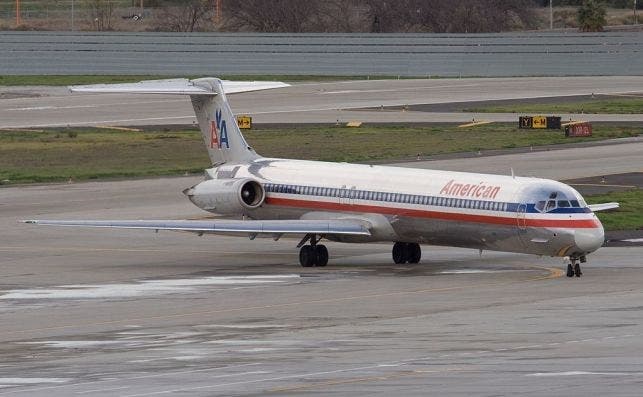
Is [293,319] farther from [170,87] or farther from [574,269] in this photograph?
[170,87]

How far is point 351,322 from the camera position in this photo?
30.5 meters

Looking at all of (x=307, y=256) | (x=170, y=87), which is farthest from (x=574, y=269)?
(x=170, y=87)

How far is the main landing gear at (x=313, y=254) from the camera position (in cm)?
4084

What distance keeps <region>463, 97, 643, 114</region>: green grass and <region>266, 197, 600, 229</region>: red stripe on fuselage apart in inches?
2022

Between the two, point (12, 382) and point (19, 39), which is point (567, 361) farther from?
point (19, 39)

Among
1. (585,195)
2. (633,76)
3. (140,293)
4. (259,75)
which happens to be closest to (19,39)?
(259,75)

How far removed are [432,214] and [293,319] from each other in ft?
28.3

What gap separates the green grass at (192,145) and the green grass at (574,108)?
9278mm

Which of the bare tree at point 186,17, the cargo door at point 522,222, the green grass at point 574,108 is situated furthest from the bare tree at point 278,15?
the cargo door at point 522,222

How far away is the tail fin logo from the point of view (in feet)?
149

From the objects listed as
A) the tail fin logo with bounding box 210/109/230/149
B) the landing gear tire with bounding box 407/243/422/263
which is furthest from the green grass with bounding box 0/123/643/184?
the landing gear tire with bounding box 407/243/422/263

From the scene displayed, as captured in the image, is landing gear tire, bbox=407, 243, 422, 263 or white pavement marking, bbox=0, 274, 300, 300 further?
landing gear tire, bbox=407, 243, 422, 263

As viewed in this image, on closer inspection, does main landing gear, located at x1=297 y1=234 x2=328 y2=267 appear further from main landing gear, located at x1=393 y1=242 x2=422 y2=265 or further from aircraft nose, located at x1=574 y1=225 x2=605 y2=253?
aircraft nose, located at x1=574 y1=225 x2=605 y2=253

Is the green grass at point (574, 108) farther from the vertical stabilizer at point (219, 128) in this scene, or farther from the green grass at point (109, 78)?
the vertical stabilizer at point (219, 128)
